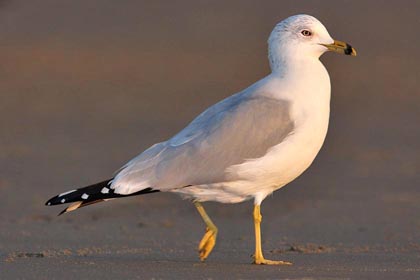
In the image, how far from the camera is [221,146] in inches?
306

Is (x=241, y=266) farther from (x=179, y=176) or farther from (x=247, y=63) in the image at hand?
(x=247, y=63)

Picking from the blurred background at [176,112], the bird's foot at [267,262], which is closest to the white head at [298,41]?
the bird's foot at [267,262]

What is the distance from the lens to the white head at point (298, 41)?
320 inches

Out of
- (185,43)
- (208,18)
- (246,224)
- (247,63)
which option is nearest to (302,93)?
(246,224)

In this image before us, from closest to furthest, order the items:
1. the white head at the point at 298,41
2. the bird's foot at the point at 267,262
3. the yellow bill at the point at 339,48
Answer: the bird's foot at the point at 267,262 < the white head at the point at 298,41 < the yellow bill at the point at 339,48

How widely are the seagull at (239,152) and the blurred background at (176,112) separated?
0.76m

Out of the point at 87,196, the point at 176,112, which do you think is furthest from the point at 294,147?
the point at 176,112

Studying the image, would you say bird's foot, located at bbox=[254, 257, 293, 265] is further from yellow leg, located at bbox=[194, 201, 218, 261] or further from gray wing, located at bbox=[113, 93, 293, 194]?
gray wing, located at bbox=[113, 93, 293, 194]

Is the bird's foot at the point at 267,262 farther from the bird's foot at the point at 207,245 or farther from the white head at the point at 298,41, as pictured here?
the white head at the point at 298,41

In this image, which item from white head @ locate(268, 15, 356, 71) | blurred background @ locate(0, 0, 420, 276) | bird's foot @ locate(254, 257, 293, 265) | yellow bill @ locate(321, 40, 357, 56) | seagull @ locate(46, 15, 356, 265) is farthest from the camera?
blurred background @ locate(0, 0, 420, 276)

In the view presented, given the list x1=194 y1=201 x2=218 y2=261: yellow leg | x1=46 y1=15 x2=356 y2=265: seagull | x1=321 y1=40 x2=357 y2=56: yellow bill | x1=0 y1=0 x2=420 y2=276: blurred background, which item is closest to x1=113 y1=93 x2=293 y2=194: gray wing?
x1=46 y1=15 x2=356 y2=265: seagull

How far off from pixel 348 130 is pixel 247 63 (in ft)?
19.9

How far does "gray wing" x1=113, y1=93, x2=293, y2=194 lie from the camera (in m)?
7.74

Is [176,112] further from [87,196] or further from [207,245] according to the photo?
[87,196]
